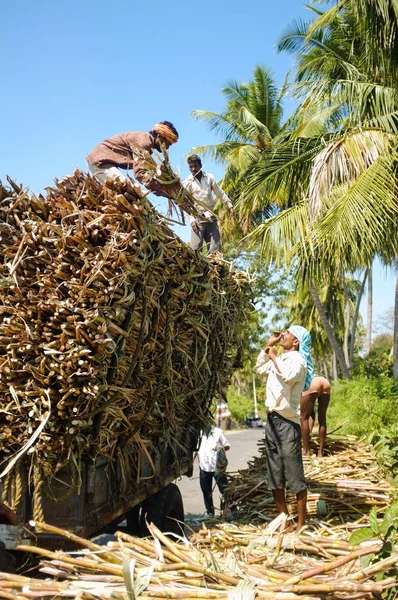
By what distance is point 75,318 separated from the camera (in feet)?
12.0

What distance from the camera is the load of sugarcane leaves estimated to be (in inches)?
144

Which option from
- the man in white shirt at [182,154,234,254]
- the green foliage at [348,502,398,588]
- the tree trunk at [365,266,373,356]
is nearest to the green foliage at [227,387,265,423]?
the tree trunk at [365,266,373,356]

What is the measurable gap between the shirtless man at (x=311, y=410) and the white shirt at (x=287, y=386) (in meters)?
1.96

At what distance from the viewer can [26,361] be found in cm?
378

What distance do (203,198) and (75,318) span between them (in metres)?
3.98

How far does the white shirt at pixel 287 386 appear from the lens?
5.30m

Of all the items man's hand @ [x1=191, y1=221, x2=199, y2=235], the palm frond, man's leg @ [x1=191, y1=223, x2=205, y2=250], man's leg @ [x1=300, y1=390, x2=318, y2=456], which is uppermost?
the palm frond

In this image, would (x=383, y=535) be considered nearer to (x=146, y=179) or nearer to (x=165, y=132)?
(x=146, y=179)

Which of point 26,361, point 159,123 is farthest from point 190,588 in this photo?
point 159,123

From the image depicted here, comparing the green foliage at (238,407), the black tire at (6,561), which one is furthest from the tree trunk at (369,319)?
the black tire at (6,561)

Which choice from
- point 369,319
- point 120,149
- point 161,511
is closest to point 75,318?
point 161,511

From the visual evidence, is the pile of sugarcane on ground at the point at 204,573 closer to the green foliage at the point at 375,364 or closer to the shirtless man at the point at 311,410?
the shirtless man at the point at 311,410

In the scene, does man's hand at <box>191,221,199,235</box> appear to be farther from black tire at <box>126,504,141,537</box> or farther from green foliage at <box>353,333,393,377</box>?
green foliage at <box>353,333,393,377</box>

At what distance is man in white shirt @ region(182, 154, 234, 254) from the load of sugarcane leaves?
2691 millimetres
